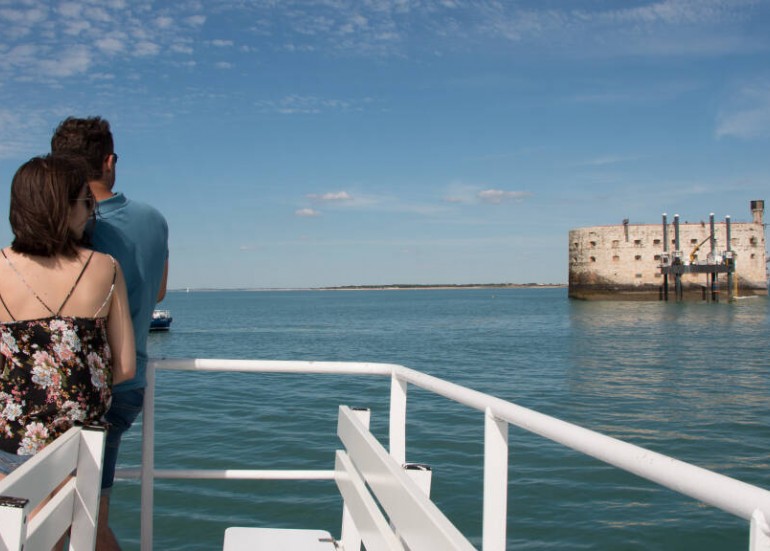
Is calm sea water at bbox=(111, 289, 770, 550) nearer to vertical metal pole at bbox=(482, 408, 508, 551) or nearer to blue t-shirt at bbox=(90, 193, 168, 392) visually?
blue t-shirt at bbox=(90, 193, 168, 392)

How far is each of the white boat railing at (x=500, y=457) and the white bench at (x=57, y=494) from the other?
0.90 m

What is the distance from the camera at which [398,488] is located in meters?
1.89

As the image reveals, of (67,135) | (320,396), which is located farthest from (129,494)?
(320,396)

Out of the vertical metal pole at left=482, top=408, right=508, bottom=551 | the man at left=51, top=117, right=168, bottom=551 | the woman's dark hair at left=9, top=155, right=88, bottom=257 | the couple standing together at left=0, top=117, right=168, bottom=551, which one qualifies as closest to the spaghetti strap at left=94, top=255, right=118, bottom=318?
the couple standing together at left=0, top=117, right=168, bottom=551

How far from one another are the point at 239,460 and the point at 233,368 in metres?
6.04

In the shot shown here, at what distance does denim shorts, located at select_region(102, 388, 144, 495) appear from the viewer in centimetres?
227

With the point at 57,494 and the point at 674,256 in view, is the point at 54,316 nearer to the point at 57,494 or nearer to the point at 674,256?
the point at 57,494

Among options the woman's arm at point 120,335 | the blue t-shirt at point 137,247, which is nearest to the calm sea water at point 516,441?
the blue t-shirt at point 137,247

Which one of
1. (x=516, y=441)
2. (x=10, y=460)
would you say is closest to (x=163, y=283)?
(x=10, y=460)

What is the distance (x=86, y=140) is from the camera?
2.29m

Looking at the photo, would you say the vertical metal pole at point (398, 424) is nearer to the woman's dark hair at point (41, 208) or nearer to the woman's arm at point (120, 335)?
the woman's arm at point (120, 335)

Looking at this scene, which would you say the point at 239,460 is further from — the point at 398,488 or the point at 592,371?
the point at 592,371

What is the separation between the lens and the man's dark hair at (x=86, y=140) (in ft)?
7.48

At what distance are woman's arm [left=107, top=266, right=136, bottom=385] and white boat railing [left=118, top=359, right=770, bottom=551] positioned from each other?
28.7 inches
